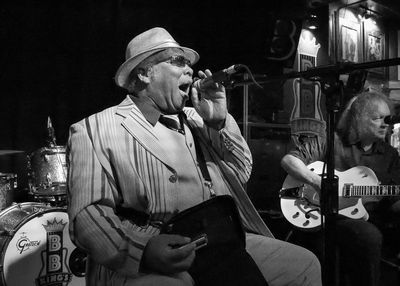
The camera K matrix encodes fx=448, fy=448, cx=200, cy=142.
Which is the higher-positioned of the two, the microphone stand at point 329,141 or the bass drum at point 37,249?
the microphone stand at point 329,141

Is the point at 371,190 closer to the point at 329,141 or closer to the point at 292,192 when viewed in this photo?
the point at 292,192

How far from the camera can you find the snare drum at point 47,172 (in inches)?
119

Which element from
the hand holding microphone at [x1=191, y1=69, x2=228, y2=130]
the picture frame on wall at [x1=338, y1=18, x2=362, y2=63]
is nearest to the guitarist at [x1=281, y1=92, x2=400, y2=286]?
the picture frame on wall at [x1=338, y1=18, x2=362, y2=63]

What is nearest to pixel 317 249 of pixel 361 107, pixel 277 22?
pixel 361 107

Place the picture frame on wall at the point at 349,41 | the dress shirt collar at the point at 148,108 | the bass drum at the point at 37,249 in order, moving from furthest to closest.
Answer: the picture frame on wall at the point at 349,41, the bass drum at the point at 37,249, the dress shirt collar at the point at 148,108

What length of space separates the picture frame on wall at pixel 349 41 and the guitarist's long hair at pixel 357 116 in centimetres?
69

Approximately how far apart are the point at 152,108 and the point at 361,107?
1.88 metres

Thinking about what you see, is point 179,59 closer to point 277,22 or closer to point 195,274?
point 195,274

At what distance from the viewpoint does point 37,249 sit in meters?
2.76

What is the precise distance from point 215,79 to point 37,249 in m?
1.77

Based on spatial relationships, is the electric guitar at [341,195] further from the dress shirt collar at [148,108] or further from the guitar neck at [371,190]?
the dress shirt collar at [148,108]

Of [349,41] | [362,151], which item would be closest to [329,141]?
[362,151]

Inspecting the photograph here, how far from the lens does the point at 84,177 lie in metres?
1.51

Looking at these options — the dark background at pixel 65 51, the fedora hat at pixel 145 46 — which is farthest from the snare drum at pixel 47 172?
the fedora hat at pixel 145 46
